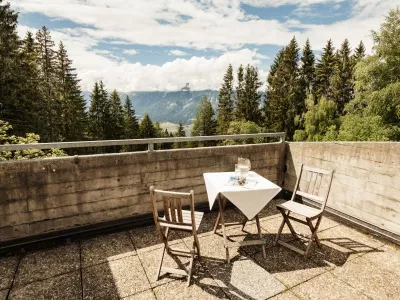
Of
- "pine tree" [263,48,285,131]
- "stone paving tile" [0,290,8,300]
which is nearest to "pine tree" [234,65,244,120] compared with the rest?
"pine tree" [263,48,285,131]

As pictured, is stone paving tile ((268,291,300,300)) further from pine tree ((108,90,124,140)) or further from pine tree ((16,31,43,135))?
pine tree ((108,90,124,140))

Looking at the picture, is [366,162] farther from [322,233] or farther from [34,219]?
[34,219]

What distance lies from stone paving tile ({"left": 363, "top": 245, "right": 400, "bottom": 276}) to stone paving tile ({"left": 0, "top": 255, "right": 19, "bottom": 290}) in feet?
16.8

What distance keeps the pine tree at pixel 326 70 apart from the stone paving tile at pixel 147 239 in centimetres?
3697

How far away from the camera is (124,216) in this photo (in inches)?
175

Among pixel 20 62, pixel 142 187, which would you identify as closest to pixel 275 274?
pixel 142 187

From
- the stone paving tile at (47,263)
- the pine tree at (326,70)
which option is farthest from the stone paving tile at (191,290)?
the pine tree at (326,70)

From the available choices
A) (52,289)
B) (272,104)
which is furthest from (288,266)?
(272,104)

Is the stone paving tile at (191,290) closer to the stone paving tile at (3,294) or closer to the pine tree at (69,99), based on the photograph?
the stone paving tile at (3,294)

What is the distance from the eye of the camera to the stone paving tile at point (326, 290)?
9.57ft

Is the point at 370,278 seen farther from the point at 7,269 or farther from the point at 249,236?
the point at 7,269

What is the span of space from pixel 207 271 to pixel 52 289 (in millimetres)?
1979

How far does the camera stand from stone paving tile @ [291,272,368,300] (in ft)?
9.57

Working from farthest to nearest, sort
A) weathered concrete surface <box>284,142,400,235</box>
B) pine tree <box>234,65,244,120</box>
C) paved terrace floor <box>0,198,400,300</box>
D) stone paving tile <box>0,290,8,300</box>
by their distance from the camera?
pine tree <box>234,65,244,120</box> < weathered concrete surface <box>284,142,400,235</box> < paved terrace floor <box>0,198,400,300</box> < stone paving tile <box>0,290,8,300</box>
